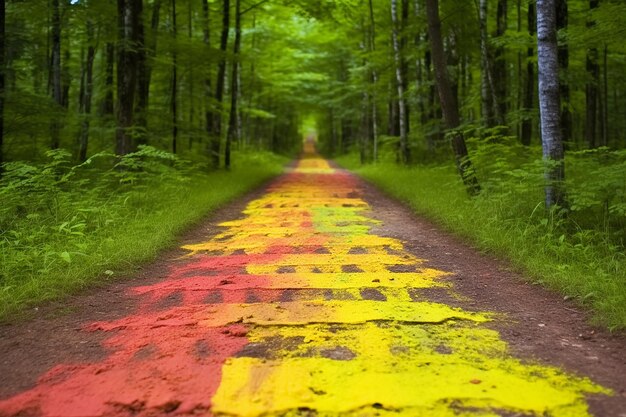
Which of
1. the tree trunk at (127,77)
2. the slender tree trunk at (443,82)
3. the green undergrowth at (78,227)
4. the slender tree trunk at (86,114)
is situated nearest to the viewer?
the green undergrowth at (78,227)

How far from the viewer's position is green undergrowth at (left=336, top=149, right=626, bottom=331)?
4.71m

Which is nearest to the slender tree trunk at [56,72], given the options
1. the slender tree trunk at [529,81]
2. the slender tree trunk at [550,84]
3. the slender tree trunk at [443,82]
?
the slender tree trunk at [443,82]

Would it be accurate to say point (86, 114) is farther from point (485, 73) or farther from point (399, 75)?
point (485, 73)

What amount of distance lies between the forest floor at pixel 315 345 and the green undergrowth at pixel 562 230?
23 cm

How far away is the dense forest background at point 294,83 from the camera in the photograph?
688 cm

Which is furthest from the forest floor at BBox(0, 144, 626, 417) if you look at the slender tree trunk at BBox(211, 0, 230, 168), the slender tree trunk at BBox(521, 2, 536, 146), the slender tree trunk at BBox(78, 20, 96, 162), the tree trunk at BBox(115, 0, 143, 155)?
the slender tree trunk at BBox(211, 0, 230, 168)

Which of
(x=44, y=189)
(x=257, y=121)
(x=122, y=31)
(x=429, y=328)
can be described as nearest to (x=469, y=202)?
(x=429, y=328)

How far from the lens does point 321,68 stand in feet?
115

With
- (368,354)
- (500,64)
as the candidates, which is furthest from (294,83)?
(368,354)

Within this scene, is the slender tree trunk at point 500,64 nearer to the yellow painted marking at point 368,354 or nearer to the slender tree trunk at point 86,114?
the yellow painted marking at point 368,354

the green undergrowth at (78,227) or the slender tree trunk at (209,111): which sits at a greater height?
the slender tree trunk at (209,111)

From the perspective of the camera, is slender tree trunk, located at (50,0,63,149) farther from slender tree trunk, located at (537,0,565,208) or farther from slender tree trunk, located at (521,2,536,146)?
slender tree trunk, located at (521,2,536,146)

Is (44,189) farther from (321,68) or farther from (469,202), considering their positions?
(321,68)

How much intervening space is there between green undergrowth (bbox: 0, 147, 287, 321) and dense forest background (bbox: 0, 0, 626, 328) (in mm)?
52
